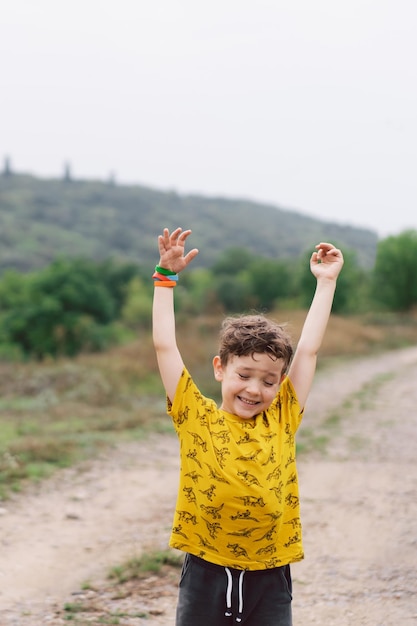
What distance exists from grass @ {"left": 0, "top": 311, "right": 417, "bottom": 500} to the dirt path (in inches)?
11.9

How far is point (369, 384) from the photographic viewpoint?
12656mm

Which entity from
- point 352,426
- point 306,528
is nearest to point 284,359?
point 306,528

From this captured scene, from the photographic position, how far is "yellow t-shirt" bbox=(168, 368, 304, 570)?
2.14 metres

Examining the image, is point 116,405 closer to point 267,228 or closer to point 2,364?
point 2,364

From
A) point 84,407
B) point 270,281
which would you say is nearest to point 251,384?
point 84,407

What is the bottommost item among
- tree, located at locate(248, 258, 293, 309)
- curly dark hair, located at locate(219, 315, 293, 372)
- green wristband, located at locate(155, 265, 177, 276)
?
curly dark hair, located at locate(219, 315, 293, 372)

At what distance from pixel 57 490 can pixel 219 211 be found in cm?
13725

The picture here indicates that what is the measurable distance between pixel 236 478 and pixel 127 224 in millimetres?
118635

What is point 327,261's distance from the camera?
2.55m

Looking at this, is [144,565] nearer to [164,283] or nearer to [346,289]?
[164,283]

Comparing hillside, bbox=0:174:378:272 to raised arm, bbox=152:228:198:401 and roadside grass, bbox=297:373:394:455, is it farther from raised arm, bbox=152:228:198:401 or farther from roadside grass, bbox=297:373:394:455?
raised arm, bbox=152:228:198:401

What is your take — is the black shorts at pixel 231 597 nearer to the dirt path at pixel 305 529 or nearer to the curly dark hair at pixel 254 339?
the curly dark hair at pixel 254 339

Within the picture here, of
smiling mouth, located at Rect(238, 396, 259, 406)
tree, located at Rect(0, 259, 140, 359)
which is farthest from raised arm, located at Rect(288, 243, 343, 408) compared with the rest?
tree, located at Rect(0, 259, 140, 359)

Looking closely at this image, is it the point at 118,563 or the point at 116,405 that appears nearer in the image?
the point at 118,563
